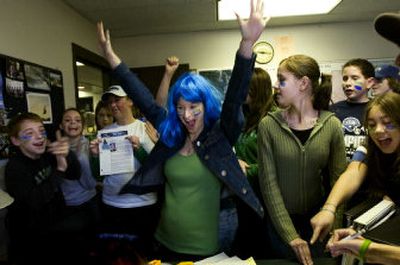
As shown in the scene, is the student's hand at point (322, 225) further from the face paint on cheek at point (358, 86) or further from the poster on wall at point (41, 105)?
the poster on wall at point (41, 105)

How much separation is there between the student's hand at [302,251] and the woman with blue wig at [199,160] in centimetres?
16

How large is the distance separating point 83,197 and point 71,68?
6.17 feet

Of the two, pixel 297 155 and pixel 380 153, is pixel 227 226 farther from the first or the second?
pixel 380 153

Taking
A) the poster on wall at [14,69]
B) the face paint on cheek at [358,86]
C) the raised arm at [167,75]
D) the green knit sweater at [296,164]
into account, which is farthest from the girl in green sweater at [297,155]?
the poster on wall at [14,69]

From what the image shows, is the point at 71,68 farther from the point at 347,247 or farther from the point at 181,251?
the point at 347,247

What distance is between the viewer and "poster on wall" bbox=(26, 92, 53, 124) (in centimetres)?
244

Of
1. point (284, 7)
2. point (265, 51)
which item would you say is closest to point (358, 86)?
point (284, 7)

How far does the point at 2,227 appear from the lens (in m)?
1.89

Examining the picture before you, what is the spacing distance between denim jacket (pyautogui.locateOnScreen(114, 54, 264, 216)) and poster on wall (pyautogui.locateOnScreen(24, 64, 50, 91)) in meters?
1.71

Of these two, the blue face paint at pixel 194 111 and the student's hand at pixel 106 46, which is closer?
the blue face paint at pixel 194 111

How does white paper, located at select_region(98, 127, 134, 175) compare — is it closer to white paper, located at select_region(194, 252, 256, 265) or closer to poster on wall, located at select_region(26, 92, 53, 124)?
white paper, located at select_region(194, 252, 256, 265)

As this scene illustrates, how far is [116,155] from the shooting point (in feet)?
5.26

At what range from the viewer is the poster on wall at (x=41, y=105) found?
8.01ft

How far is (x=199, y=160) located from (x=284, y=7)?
3.09m
